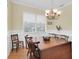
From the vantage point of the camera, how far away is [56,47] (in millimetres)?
2852

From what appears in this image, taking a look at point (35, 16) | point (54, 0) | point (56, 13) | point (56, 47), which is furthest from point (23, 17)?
point (56, 47)

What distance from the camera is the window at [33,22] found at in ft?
23.1

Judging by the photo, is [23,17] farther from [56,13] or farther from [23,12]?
[56,13]

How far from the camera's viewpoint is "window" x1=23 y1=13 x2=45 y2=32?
23.1 feet

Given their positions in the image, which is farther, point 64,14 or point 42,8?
point 42,8

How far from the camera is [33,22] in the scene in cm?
749

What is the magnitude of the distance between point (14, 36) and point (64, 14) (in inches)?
128

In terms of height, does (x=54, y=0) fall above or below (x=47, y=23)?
above

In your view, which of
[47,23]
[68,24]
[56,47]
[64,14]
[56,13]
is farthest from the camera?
[47,23]

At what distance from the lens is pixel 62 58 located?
2910mm
